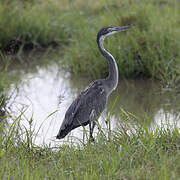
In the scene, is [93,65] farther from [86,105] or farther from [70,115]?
[70,115]

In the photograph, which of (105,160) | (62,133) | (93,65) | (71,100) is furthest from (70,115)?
(93,65)

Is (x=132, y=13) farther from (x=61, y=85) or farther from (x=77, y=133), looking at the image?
(x=77, y=133)

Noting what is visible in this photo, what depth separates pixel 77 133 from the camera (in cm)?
563

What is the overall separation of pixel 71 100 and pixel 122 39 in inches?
72.4

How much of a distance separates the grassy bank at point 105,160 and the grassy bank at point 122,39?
8.28 ft

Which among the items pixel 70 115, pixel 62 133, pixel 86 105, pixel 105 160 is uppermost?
pixel 86 105

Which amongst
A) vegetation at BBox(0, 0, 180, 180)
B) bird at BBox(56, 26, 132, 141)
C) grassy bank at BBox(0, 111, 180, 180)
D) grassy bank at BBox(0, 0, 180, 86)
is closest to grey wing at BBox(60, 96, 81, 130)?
bird at BBox(56, 26, 132, 141)

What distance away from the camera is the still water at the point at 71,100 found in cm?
598

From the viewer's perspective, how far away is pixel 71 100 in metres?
6.95

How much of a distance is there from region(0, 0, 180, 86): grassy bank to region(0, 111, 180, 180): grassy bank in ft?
8.28

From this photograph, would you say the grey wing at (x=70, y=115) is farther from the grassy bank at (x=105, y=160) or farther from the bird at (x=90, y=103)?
the grassy bank at (x=105, y=160)

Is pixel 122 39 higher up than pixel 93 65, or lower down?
higher up

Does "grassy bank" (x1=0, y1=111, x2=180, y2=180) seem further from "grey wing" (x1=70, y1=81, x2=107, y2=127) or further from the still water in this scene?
the still water

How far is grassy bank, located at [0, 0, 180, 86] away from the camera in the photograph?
7598mm
